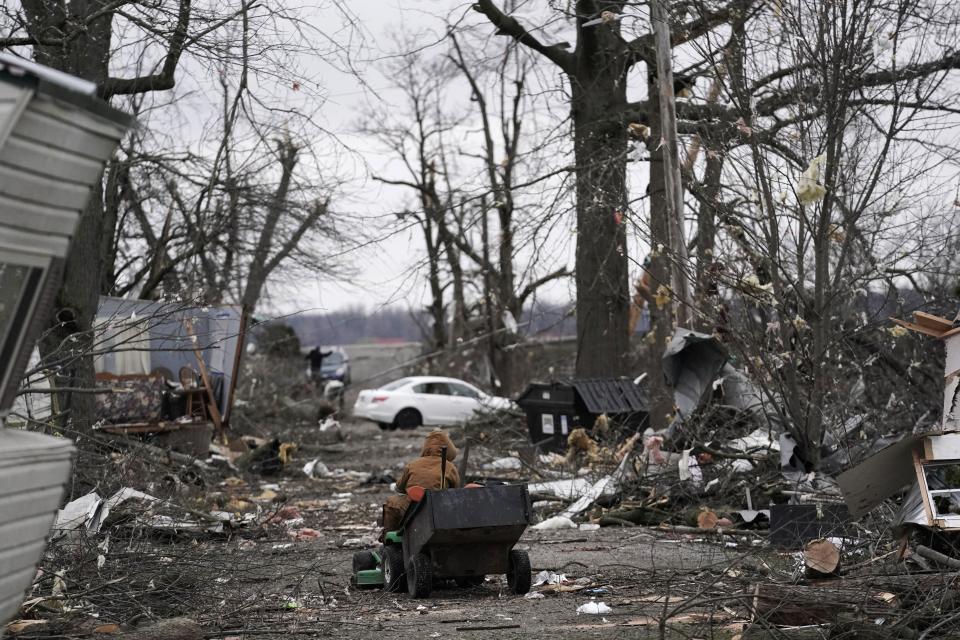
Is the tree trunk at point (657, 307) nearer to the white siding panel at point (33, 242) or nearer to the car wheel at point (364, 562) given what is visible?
the car wheel at point (364, 562)

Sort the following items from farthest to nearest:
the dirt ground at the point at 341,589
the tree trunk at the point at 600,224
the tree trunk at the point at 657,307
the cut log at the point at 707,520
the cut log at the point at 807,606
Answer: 1. the tree trunk at the point at 600,224
2. the tree trunk at the point at 657,307
3. the cut log at the point at 707,520
4. the dirt ground at the point at 341,589
5. the cut log at the point at 807,606

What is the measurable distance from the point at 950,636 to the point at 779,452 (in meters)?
6.04

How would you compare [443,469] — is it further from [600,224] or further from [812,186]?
[600,224]

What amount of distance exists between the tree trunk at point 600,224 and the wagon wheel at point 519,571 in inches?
270

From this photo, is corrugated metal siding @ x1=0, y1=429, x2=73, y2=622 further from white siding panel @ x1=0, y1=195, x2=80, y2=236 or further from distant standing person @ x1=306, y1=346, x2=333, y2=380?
distant standing person @ x1=306, y1=346, x2=333, y2=380

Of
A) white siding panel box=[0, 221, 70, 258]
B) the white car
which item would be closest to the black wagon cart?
white siding panel box=[0, 221, 70, 258]

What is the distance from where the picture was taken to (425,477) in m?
8.30

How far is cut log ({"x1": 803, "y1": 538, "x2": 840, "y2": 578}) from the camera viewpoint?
6.58 m

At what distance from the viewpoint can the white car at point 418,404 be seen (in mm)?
29125

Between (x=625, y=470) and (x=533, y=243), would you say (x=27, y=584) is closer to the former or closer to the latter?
(x=625, y=470)

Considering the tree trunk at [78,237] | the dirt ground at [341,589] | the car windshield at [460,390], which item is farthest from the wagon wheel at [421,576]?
the car windshield at [460,390]

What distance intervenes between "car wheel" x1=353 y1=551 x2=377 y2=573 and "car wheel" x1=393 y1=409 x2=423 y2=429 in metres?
20.5

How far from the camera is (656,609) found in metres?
6.99

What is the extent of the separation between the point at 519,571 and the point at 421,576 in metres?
0.72
